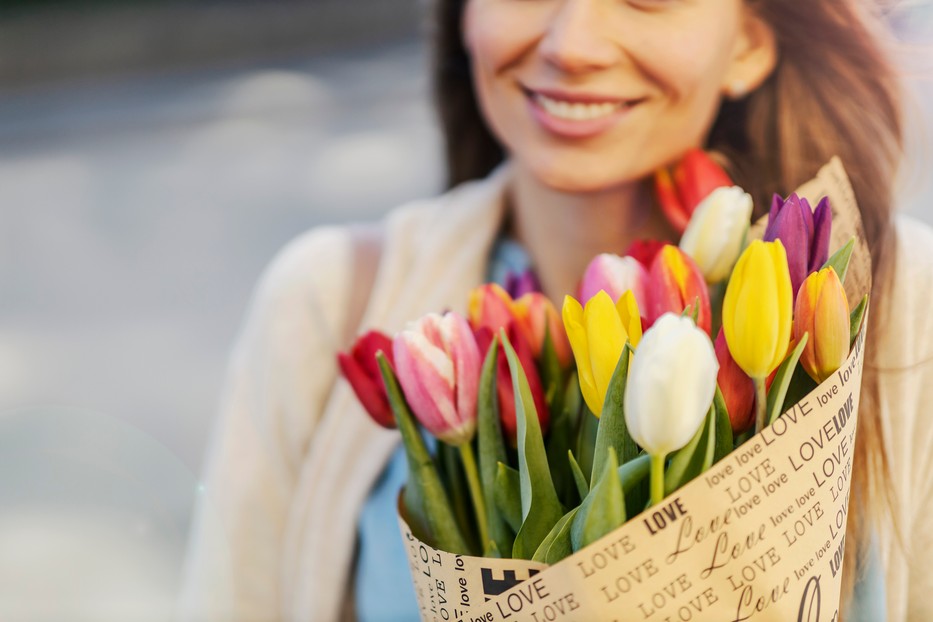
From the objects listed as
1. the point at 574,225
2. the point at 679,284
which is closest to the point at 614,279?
the point at 679,284

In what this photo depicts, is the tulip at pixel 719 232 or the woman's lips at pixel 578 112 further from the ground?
the woman's lips at pixel 578 112

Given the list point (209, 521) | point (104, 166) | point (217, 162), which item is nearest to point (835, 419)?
point (209, 521)

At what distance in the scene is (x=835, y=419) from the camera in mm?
362

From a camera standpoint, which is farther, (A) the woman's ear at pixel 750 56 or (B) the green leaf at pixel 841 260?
(A) the woman's ear at pixel 750 56

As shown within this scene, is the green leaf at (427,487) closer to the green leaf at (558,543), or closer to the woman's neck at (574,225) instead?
the green leaf at (558,543)

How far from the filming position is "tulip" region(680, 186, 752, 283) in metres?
0.44

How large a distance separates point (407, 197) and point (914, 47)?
22.6 inches

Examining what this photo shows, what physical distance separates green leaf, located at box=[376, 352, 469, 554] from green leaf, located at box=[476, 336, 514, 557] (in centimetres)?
2

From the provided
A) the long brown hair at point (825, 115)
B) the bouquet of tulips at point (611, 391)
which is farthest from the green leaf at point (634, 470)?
the long brown hair at point (825, 115)

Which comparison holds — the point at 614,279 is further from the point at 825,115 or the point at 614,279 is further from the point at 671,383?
the point at 825,115

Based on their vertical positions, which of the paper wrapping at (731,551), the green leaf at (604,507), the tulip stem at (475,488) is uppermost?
the tulip stem at (475,488)

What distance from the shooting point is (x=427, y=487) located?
1.45 ft

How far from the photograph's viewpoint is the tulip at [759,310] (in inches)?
13.6

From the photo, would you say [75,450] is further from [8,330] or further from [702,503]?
[702,503]
